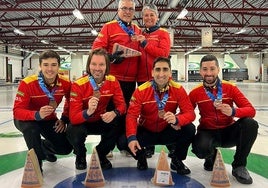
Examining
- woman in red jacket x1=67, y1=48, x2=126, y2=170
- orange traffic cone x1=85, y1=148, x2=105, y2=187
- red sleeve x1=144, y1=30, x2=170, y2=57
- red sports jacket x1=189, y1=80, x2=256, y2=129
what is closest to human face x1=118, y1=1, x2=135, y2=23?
red sleeve x1=144, y1=30, x2=170, y2=57

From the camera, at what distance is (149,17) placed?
3828 mm

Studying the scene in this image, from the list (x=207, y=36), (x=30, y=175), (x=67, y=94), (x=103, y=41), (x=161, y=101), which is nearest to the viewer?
(x=30, y=175)

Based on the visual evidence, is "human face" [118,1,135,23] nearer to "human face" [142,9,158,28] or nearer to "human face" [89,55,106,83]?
"human face" [142,9,158,28]

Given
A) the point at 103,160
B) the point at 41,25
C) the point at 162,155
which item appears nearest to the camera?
the point at 162,155

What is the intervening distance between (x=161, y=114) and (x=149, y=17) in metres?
1.18

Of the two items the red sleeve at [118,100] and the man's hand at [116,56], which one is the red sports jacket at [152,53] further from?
the red sleeve at [118,100]

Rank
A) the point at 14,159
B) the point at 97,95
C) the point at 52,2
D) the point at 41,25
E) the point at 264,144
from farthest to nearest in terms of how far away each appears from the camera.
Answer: the point at 41,25 < the point at 52,2 < the point at 264,144 < the point at 14,159 < the point at 97,95

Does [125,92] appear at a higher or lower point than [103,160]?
higher

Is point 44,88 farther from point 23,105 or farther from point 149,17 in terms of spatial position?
point 149,17

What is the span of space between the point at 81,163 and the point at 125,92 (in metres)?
0.98

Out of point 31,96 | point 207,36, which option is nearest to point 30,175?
point 31,96

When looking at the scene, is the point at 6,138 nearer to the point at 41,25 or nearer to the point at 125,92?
the point at 125,92

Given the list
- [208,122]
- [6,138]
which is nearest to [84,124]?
[208,122]

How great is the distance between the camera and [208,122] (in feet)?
11.7
